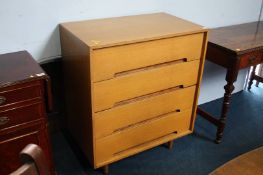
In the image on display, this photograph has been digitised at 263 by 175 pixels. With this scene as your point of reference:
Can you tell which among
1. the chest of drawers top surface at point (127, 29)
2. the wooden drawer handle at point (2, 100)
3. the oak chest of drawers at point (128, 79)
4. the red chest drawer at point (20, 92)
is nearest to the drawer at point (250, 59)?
the oak chest of drawers at point (128, 79)

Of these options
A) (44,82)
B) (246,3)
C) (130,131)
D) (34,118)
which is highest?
(246,3)

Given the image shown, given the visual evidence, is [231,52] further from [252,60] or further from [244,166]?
[244,166]

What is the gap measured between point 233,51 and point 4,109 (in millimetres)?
1412

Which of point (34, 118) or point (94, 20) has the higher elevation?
point (94, 20)

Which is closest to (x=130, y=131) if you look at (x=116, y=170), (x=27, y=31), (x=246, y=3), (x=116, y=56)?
(x=116, y=170)

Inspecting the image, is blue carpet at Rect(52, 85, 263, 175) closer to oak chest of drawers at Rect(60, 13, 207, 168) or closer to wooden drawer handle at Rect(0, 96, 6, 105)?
oak chest of drawers at Rect(60, 13, 207, 168)

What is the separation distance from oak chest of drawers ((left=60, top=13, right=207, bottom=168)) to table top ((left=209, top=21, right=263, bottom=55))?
28 centimetres

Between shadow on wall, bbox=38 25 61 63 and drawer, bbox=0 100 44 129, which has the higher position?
shadow on wall, bbox=38 25 61 63

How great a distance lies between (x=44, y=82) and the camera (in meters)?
1.44

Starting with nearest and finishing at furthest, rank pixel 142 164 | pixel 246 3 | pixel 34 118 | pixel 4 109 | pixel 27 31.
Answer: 1. pixel 4 109
2. pixel 34 118
3. pixel 27 31
4. pixel 142 164
5. pixel 246 3

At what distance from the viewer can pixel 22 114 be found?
1426 millimetres

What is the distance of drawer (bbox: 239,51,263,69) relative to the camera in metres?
1.98

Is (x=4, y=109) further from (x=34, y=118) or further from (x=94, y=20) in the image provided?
(x=94, y=20)

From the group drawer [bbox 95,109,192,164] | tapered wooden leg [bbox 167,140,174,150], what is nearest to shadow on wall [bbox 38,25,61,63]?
drawer [bbox 95,109,192,164]
